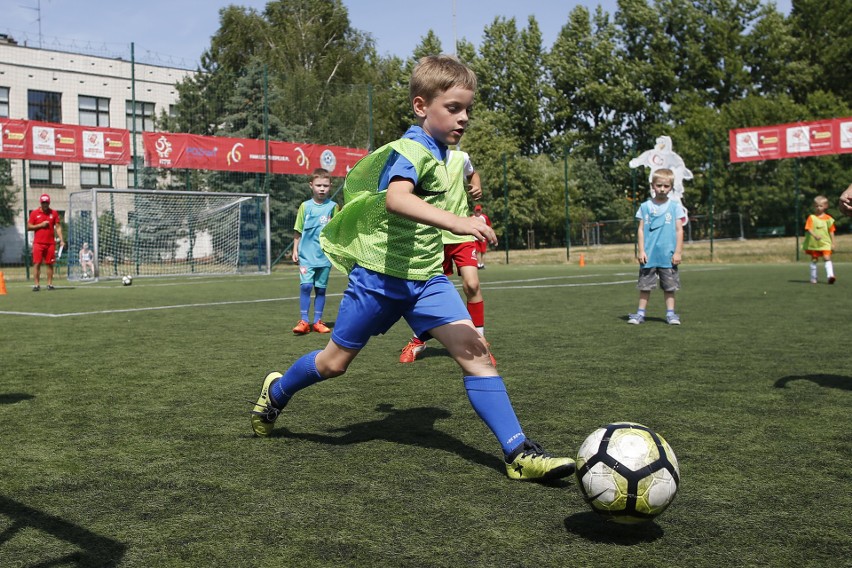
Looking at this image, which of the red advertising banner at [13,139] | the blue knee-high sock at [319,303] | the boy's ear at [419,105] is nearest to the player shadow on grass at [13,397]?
the boy's ear at [419,105]

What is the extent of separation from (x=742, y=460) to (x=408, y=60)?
59949 mm

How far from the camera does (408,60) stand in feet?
199

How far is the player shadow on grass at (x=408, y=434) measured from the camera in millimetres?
3674

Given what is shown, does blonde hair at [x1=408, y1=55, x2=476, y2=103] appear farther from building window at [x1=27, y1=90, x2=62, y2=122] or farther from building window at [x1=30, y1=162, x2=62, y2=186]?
building window at [x1=27, y1=90, x2=62, y2=122]

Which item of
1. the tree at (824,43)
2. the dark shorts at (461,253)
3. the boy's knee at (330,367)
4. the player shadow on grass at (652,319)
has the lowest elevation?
the player shadow on grass at (652,319)

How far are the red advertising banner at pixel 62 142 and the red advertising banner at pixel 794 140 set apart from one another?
20469 mm

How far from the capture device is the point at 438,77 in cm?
338

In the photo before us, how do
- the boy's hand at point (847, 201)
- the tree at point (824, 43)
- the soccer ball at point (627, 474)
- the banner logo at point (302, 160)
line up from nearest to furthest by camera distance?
the soccer ball at point (627, 474)
the boy's hand at point (847, 201)
the banner logo at point (302, 160)
the tree at point (824, 43)

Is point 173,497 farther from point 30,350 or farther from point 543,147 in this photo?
point 543,147

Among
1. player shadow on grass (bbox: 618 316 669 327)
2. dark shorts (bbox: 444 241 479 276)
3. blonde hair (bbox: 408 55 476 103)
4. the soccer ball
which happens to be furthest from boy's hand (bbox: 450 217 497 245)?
player shadow on grass (bbox: 618 316 669 327)

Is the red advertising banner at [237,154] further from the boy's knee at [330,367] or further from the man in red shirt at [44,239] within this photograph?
the boy's knee at [330,367]

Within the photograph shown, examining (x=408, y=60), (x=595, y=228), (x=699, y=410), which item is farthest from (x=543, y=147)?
(x=699, y=410)

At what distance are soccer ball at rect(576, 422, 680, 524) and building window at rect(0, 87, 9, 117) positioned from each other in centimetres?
4279

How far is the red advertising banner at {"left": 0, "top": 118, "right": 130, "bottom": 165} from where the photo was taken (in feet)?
70.3
